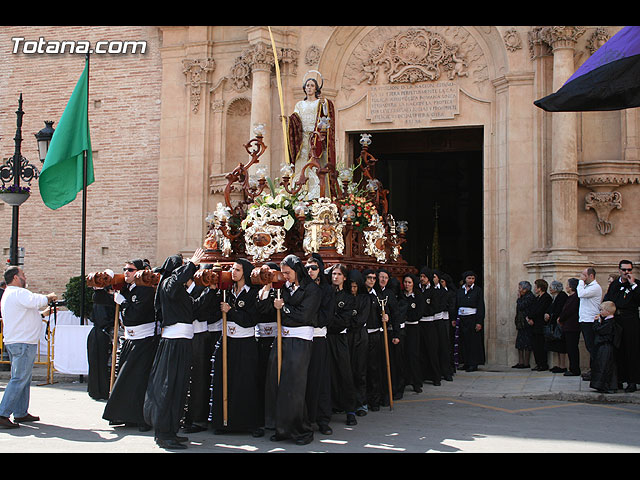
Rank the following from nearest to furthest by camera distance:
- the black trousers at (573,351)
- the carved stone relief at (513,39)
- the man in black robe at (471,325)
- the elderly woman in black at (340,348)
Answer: the elderly woman in black at (340,348)
the black trousers at (573,351)
the man in black robe at (471,325)
the carved stone relief at (513,39)

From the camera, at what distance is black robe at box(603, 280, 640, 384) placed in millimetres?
11250

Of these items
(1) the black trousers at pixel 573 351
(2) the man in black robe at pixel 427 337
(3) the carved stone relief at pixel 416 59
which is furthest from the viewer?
(3) the carved stone relief at pixel 416 59

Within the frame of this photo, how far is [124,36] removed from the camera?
1922 centimetres

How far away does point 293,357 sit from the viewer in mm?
8094

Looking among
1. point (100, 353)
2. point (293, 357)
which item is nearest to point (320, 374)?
point (293, 357)

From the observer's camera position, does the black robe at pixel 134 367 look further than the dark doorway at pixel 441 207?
No

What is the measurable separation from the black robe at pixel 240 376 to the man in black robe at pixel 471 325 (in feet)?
22.2

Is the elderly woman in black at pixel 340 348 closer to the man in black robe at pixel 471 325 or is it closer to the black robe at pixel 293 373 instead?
the black robe at pixel 293 373

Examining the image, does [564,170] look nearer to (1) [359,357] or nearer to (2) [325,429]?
(1) [359,357]

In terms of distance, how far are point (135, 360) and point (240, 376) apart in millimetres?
1240

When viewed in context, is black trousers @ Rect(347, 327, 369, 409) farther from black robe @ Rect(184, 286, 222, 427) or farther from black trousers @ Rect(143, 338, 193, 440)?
black trousers @ Rect(143, 338, 193, 440)

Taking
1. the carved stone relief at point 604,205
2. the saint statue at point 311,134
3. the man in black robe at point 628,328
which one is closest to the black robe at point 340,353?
the saint statue at point 311,134

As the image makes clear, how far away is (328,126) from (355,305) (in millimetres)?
3147

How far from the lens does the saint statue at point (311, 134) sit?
1186 centimetres
